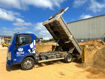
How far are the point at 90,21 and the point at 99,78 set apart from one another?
24.7 meters

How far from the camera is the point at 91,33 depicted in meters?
26.1

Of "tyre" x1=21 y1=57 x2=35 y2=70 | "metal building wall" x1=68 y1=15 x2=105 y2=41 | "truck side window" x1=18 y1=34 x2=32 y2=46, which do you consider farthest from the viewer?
"metal building wall" x1=68 y1=15 x2=105 y2=41

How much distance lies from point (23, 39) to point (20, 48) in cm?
55

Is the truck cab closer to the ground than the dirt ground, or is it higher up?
higher up

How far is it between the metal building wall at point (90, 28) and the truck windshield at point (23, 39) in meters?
22.7

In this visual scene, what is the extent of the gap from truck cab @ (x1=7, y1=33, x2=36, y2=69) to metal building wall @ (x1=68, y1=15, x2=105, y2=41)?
2267 cm

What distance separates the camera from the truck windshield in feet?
16.8

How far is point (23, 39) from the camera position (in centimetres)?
529

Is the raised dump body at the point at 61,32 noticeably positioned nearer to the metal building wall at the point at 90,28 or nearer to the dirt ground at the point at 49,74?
the dirt ground at the point at 49,74

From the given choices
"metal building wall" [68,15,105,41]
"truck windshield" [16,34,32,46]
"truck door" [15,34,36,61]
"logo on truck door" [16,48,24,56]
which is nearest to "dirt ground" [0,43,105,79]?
"truck door" [15,34,36,61]

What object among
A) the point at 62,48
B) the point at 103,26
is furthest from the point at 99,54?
the point at 103,26

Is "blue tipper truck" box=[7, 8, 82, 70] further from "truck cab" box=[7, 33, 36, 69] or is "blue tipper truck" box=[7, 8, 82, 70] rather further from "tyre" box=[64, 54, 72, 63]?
"tyre" box=[64, 54, 72, 63]

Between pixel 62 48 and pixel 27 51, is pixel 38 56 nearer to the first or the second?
pixel 27 51

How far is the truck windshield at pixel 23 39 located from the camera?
5.12 meters
